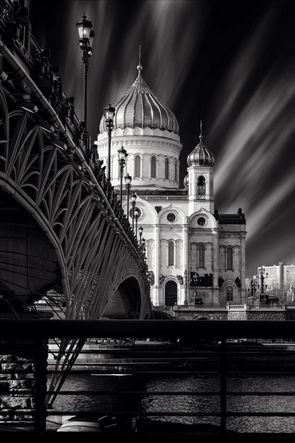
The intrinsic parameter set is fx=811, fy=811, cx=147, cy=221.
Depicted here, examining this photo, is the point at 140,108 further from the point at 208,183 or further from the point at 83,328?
the point at 83,328

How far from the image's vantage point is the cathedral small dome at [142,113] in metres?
120

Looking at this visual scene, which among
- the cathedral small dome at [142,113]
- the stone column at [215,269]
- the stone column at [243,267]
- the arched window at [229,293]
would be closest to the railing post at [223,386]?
the stone column at [215,269]

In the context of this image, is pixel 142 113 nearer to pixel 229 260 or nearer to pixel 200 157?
pixel 200 157

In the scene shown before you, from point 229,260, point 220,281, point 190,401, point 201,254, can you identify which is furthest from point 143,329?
point 229,260

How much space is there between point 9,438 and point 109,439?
690 mm

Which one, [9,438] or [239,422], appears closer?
[9,438]

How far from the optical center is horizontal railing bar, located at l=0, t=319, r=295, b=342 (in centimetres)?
516

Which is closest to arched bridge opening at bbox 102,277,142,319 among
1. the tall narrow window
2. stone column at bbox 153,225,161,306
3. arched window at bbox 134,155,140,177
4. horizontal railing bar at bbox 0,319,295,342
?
stone column at bbox 153,225,161,306

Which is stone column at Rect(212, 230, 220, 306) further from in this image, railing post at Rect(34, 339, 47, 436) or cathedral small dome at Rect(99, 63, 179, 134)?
railing post at Rect(34, 339, 47, 436)

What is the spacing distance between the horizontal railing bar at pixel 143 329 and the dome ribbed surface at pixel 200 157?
111m

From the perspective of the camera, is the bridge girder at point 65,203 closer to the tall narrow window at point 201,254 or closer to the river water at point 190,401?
the river water at point 190,401

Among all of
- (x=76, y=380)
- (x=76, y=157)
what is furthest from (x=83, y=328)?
(x=76, y=380)

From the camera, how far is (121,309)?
226 feet

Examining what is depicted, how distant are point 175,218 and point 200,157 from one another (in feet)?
33.0
